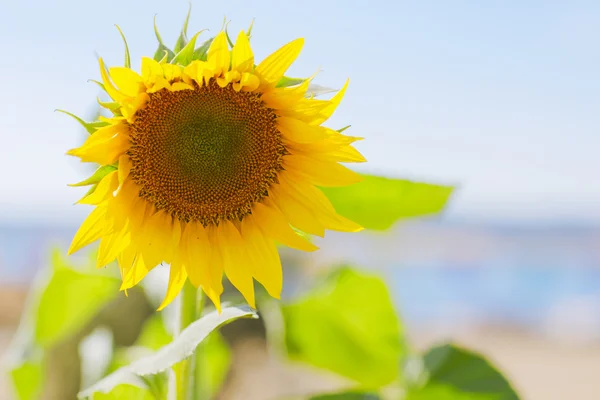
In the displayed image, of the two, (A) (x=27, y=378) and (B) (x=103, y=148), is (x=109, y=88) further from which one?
(A) (x=27, y=378)

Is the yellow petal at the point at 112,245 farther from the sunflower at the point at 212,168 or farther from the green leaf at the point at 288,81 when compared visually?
the green leaf at the point at 288,81

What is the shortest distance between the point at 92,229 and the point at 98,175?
5 cm

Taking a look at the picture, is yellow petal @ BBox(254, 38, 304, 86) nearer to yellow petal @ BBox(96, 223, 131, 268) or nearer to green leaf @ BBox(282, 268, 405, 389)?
yellow petal @ BBox(96, 223, 131, 268)

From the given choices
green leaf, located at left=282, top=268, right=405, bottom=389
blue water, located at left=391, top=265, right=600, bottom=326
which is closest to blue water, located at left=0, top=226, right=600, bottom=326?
blue water, located at left=391, top=265, right=600, bottom=326

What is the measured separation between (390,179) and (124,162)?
26 centimetres

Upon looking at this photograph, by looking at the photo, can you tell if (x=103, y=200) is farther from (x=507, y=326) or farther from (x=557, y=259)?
(x=557, y=259)

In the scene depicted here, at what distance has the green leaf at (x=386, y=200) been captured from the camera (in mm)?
653

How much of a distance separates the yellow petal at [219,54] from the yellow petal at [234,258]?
17 cm

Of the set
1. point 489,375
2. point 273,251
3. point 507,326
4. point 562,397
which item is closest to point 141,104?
point 273,251

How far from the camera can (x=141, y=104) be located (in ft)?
1.77

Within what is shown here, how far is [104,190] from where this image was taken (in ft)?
1.75

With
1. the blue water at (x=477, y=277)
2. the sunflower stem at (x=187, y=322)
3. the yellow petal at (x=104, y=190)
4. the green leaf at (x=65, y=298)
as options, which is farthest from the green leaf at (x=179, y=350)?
the blue water at (x=477, y=277)

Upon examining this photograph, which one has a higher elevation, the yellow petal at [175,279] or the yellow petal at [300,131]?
the yellow petal at [300,131]

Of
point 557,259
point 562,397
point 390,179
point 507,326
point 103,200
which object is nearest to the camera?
point 103,200
